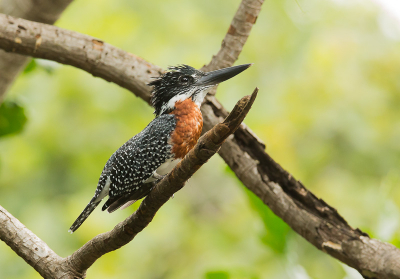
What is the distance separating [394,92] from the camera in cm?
638

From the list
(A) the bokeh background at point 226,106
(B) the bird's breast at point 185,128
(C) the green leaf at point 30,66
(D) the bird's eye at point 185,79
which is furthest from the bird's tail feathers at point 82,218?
(A) the bokeh background at point 226,106

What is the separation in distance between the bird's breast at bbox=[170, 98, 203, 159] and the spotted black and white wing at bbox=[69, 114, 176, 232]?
0.04 metres

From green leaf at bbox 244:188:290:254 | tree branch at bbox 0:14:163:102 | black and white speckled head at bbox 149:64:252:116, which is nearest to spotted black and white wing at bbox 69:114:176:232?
black and white speckled head at bbox 149:64:252:116

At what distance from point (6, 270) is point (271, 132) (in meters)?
4.13

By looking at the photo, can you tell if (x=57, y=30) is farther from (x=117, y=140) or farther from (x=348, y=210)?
(x=348, y=210)

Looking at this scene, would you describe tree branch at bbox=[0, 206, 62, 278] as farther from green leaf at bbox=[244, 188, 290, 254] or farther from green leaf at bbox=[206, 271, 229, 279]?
green leaf at bbox=[244, 188, 290, 254]

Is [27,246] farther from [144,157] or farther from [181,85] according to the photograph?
[181,85]

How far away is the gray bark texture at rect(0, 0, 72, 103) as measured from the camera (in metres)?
3.93

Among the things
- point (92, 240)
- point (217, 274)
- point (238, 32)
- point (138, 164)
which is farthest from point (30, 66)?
point (217, 274)

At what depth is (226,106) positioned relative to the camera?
6.10m

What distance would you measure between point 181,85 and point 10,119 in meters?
2.06

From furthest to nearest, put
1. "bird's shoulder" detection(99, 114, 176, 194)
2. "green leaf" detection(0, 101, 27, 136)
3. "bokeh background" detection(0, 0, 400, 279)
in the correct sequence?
"bokeh background" detection(0, 0, 400, 279) → "green leaf" detection(0, 101, 27, 136) → "bird's shoulder" detection(99, 114, 176, 194)

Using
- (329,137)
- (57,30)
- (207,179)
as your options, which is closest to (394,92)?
(329,137)

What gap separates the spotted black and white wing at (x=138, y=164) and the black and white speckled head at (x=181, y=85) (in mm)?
285
